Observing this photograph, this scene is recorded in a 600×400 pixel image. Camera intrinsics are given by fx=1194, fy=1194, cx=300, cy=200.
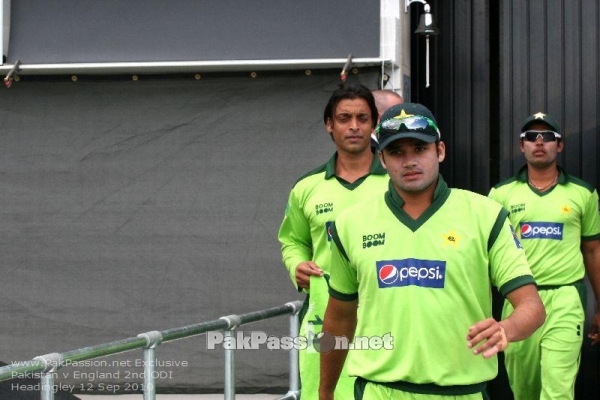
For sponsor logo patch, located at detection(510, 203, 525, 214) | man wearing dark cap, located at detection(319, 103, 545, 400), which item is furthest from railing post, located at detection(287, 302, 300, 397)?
man wearing dark cap, located at detection(319, 103, 545, 400)

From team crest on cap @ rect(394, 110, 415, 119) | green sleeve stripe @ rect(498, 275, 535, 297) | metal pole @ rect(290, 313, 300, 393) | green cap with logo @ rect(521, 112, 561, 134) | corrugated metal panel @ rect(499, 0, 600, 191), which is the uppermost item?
corrugated metal panel @ rect(499, 0, 600, 191)

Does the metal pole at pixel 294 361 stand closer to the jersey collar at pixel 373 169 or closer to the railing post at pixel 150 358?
the jersey collar at pixel 373 169

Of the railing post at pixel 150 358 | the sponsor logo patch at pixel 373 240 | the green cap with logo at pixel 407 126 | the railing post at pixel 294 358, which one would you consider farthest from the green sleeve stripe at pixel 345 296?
the railing post at pixel 294 358

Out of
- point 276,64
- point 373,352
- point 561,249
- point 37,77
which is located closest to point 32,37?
point 37,77

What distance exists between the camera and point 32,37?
9.29m

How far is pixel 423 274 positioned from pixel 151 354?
2078mm

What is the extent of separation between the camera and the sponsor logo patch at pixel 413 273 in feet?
14.2

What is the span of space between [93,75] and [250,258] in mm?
1900

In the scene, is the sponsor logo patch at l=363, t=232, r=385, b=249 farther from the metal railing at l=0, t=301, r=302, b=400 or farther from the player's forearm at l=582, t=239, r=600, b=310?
the player's forearm at l=582, t=239, r=600, b=310

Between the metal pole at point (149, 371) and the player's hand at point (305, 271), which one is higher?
the player's hand at point (305, 271)

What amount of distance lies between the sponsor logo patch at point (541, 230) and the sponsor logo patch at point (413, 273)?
5069mm

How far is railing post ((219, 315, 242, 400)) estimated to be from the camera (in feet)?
22.8

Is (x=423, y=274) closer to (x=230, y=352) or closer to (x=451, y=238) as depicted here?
(x=451, y=238)

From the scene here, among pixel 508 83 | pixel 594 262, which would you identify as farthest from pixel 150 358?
pixel 508 83
